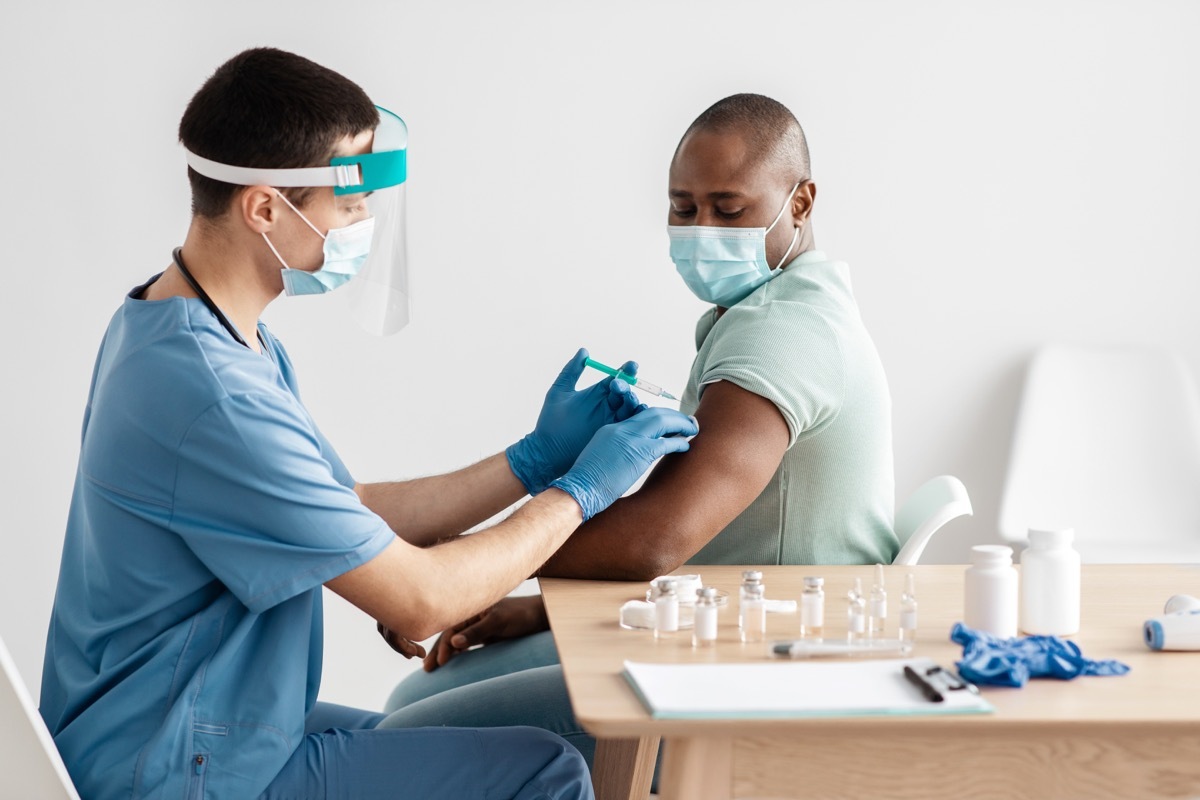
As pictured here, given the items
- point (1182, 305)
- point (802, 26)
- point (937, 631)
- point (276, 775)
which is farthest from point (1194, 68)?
point (276, 775)

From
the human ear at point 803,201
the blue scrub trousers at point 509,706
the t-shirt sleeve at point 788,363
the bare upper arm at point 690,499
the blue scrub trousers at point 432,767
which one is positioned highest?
the human ear at point 803,201

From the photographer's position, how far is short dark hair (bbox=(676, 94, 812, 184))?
1927 millimetres

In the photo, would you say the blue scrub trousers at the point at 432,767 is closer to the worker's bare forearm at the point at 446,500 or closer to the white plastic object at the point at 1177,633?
the worker's bare forearm at the point at 446,500

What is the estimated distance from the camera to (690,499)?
5.20ft

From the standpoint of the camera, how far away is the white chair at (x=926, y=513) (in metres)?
1.81

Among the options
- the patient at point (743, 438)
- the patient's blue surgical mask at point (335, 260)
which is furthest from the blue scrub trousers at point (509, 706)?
the patient's blue surgical mask at point (335, 260)

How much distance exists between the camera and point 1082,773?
1.08 m

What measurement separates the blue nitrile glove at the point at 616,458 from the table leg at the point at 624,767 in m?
0.35

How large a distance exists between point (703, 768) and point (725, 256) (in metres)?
1.05

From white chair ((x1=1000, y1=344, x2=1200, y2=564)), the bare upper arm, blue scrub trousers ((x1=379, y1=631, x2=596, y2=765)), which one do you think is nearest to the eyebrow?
the bare upper arm

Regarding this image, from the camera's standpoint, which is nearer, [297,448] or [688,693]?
[688,693]

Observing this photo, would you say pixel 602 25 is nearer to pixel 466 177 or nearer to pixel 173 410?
pixel 466 177

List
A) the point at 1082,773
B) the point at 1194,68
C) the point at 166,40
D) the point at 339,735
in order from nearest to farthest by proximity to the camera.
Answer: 1. the point at 1082,773
2. the point at 339,735
3. the point at 166,40
4. the point at 1194,68

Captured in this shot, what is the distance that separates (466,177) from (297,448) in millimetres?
1981
